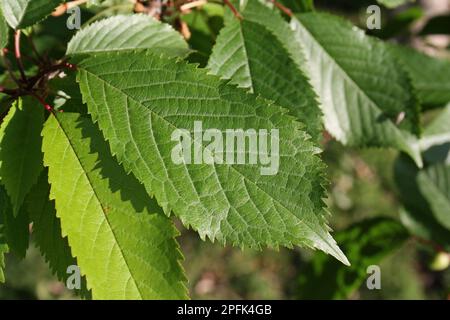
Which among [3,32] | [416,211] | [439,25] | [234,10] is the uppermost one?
[439,25]

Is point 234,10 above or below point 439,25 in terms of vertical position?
below

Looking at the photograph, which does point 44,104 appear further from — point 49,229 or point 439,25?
point 439,25

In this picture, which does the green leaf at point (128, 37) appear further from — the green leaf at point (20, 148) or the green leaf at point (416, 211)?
the green leaf at point (416, 211)

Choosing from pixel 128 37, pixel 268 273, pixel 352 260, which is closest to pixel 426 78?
pixel 352 260

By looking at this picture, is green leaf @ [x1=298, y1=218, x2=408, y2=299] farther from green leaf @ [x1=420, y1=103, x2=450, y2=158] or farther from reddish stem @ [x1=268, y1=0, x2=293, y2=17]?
reddish stem @ [x1=268, y1=0, x2=293, y2=17]

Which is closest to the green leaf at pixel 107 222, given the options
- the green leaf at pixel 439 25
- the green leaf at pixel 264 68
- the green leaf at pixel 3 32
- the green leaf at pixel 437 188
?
the green leaf at pixel 3 32

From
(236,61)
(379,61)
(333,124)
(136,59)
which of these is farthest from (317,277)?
(136,59)

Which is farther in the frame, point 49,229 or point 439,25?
point 439,25
